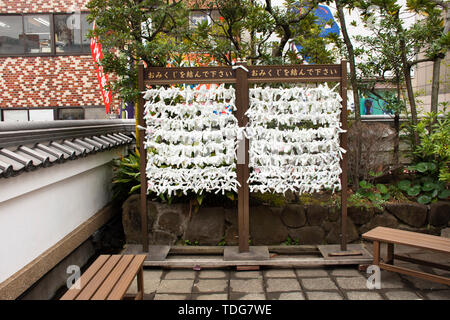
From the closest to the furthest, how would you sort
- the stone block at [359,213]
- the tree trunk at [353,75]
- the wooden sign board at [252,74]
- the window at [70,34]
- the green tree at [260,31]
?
the wooden sign board at [252,74] → the stone block at [359,213] → the tree trunk at [353,75] → the green tree at [260,31] → the window at [70,34]

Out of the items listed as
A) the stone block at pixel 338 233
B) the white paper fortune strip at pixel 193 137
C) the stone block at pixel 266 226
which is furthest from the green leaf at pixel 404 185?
the white paper fortune strip at pixel 193 137

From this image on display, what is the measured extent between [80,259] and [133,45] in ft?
10.1

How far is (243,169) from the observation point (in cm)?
480

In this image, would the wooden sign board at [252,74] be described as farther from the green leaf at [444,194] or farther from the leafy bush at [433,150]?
the green leaf at [444,194]

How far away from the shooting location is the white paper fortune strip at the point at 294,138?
185 inches

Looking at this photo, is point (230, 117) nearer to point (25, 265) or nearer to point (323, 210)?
point (323, 210)

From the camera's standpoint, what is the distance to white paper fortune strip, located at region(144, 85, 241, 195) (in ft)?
15.4

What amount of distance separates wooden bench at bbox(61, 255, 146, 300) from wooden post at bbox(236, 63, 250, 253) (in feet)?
5.05

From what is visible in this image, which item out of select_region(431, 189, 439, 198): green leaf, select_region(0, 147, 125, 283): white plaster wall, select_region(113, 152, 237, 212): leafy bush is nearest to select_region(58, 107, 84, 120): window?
select_region(113, 152, 237, 212): leafy bush

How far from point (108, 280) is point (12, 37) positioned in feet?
54.2

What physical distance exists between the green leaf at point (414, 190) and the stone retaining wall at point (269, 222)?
0.77ft

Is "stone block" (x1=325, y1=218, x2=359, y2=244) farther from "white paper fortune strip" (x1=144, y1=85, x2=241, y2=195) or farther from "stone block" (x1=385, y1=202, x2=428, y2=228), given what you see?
"white paper fortune strip" (x1=144, y1=85, x2=241, y2=195)

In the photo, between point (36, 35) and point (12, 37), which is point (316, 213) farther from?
point (12, 37)

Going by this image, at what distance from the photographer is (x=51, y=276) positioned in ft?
13.3
